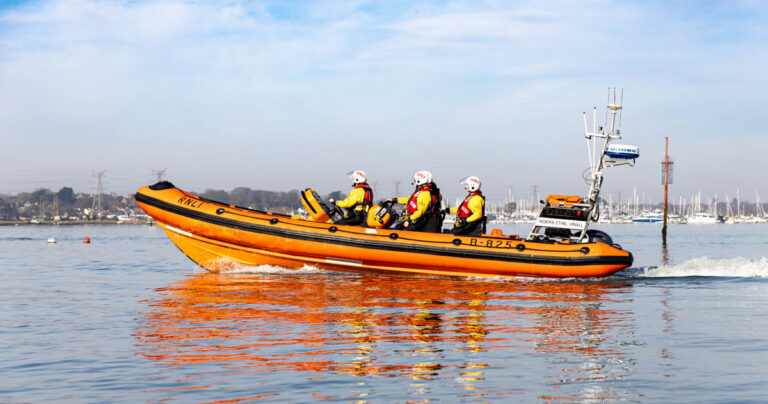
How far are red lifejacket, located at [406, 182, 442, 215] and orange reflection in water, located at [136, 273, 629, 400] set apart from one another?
1.69 meters

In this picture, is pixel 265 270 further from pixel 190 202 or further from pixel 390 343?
pixel 390 343

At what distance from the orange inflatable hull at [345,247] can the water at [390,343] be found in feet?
2.05

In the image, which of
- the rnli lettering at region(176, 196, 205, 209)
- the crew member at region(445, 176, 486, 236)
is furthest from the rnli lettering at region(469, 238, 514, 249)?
the rnli lettering at region(176, 196, 205, 209)

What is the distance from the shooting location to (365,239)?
14586mm

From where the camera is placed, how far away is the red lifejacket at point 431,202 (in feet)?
48.4

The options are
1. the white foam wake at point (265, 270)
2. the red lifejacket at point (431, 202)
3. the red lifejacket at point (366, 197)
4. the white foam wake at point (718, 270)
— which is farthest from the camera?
the red lifejacket at point (366, 197)

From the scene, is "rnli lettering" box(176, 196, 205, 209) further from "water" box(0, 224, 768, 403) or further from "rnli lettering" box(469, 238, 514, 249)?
"rnli lettering" box(469, 238, 514, 249)

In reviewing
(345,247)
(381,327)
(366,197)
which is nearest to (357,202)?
(366,197)

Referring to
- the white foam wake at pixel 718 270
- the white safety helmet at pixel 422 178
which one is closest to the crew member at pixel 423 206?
the white safety helmet at pixel 422 178

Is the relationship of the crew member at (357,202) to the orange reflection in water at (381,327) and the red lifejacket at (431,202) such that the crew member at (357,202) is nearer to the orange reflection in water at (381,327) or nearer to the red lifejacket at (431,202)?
the red lifejacket at (431,202)

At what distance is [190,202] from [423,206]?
190 inches

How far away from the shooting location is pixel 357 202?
Answer: 50.5ft

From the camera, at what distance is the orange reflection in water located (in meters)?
6.34

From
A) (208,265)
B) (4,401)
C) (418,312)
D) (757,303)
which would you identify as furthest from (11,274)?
(757,303)
